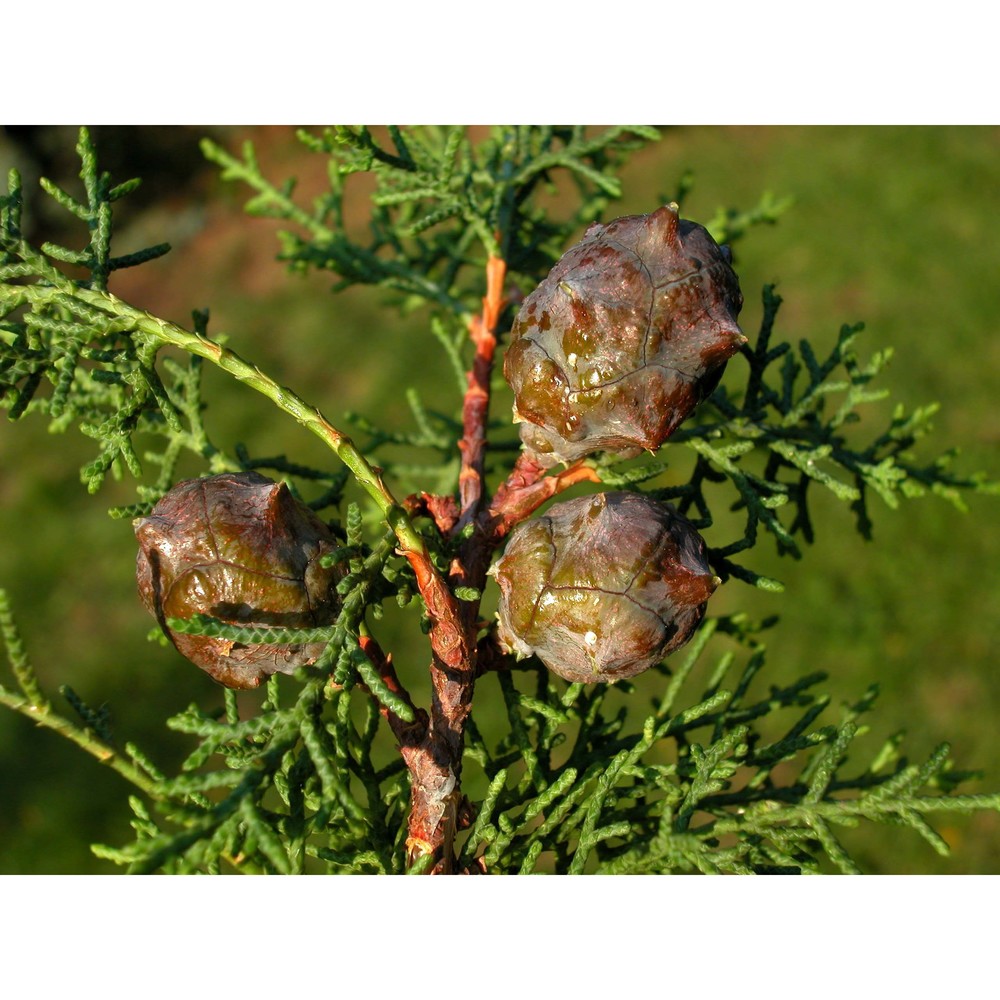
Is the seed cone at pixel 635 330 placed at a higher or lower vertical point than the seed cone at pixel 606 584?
higher

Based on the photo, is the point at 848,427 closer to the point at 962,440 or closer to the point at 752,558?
the point at 962,440

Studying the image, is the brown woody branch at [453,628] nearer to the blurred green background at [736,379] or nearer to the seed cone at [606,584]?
the seed cone at [606,584]

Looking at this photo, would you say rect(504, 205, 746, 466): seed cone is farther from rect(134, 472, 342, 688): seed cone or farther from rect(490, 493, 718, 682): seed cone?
rect(134, 472, 342, 688): seed cone

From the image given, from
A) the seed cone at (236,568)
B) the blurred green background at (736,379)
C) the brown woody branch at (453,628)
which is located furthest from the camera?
the blurred green background at (736,379)

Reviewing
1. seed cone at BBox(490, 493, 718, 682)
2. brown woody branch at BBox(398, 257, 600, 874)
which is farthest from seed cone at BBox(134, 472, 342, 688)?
seed cone at BBox(490, 493, 718, 682)

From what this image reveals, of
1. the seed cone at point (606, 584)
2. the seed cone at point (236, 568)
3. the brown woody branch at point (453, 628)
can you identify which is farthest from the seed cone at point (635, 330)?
the seed cone at point (236, 568)

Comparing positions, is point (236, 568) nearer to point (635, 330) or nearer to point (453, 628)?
point (453, 628)

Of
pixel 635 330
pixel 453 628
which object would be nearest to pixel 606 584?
pixel 453 628
